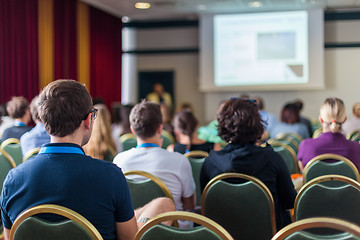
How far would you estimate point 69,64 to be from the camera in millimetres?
9180

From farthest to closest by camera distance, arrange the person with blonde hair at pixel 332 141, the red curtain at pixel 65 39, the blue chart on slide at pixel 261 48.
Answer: the blue chart on slide at pixel 261 48 → the red curtain at pixel 65 39 → the person with blonde hair at pixel 332 141

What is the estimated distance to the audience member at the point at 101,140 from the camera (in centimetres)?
381

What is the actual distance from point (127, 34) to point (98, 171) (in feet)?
34.6

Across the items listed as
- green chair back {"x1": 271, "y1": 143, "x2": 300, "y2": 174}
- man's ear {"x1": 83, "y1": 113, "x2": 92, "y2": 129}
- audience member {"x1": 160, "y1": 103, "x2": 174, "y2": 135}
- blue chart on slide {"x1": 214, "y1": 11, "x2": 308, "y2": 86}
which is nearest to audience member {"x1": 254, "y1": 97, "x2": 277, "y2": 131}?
green chair back {"x1": 271, "y1": 143, "x2": 300, "y2": 174}

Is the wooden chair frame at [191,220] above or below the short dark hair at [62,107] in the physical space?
below

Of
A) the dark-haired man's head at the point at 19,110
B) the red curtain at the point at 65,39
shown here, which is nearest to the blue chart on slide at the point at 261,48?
the red curtain at the point at 65,39

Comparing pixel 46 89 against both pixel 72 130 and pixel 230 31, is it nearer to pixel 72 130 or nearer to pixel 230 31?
pixel 72 130

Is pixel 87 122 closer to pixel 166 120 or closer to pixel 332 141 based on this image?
pixel 332 141

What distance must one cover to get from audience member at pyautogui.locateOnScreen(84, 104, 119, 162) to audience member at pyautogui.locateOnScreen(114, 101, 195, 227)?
97 centimetres

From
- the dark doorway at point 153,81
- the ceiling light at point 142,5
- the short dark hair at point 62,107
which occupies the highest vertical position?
the ceiling light at point 142,5

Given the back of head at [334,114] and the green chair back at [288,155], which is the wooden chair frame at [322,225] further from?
the green chair back at [288,155]

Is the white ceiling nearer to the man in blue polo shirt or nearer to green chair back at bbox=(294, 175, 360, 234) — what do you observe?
green chair back at bbox=(294, 175, 360, 234)

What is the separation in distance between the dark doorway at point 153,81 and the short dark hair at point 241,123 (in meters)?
9.09

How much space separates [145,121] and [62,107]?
4.02ft
